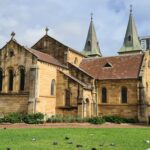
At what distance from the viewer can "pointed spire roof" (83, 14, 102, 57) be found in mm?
69275

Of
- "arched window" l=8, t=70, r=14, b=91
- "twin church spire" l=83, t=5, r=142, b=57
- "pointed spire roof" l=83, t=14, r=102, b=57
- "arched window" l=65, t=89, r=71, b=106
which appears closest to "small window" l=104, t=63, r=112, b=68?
"arched window" l=65, t=89, r=71, b=106

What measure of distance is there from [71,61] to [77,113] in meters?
10.4

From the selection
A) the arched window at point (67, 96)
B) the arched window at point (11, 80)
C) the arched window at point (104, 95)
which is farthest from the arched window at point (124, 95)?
the arched window at point (11, 80)

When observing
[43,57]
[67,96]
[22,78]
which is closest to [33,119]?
[22,78]

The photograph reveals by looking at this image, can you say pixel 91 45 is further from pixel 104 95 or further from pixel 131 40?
pixel 104 95

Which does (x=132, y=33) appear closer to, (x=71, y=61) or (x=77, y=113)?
(x=71, y=61)

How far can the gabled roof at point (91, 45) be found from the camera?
227 feet

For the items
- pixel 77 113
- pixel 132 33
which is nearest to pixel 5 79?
pixel 77 113

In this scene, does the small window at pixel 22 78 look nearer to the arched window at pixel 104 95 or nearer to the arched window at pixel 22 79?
the arched window at pixel 22 79

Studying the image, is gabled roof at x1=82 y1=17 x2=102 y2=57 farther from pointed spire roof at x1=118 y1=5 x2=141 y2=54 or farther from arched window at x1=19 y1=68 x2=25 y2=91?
arched window at x1=19 y1=68 x2=25 y2=91

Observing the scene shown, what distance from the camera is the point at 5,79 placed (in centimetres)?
3900

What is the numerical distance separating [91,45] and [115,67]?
2773 cm

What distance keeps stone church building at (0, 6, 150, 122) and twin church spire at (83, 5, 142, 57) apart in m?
22.6

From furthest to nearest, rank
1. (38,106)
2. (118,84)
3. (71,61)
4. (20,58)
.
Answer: (71,61) < (118,84) < (20,58) < (38,106)
